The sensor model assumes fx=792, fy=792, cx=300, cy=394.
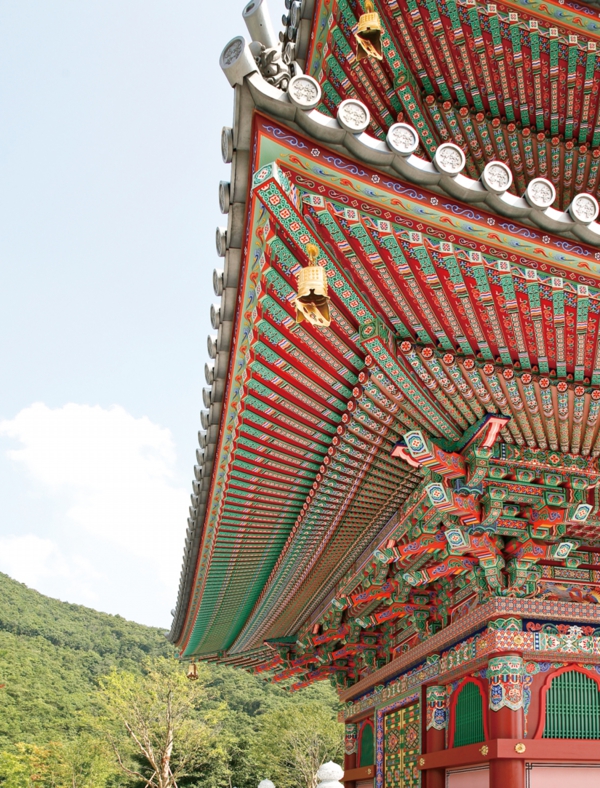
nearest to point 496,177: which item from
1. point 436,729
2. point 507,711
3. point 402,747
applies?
point 507,711

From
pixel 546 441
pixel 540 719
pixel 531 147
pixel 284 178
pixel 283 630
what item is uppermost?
pixel 531 147

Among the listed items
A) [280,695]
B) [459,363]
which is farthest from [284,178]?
[280,695]

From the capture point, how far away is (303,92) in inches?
145

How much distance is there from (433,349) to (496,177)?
1528 millimetres

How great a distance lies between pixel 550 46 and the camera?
6160mm

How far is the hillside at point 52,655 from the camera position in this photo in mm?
38625

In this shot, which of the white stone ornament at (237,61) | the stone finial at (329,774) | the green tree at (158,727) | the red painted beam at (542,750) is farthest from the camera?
the green tree at (158,727)

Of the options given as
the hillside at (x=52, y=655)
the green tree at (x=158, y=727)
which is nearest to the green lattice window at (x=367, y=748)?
the green tree at (x=158, y=727)

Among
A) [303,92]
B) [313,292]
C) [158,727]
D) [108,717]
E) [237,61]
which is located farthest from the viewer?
[108,717]

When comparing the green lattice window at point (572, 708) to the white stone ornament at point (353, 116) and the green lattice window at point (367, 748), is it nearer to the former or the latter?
the white stone ornament at point (353, 116)

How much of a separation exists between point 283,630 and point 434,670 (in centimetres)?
561

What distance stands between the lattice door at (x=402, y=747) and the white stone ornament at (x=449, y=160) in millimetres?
6926

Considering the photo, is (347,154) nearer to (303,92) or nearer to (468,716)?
(303,92)

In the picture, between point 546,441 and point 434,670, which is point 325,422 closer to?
point 546,441
